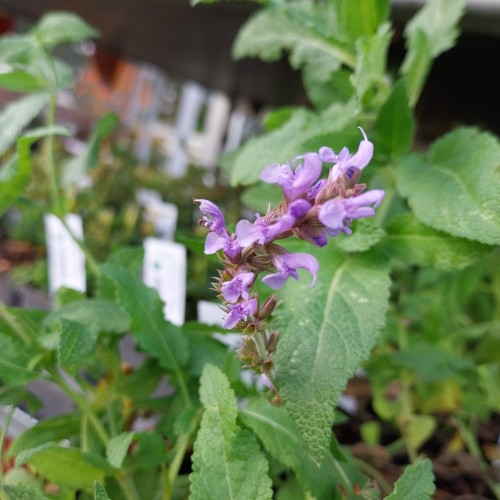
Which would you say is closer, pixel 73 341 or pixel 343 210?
pixel 343 210

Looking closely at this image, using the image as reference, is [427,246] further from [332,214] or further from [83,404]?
[83,404]

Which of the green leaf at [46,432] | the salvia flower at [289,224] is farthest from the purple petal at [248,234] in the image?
the green leaf at [46,432]

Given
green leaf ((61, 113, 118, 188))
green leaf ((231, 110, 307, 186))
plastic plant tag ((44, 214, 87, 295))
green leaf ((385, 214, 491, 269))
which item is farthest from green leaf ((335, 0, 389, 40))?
plastic plant tag ((44, 214, 87, 295))

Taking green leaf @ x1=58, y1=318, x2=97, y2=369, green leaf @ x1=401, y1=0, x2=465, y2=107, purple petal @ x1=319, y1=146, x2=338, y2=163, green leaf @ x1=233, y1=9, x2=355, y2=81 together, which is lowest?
green leaf @ x1=58, y1=318, x2=97, y2=369

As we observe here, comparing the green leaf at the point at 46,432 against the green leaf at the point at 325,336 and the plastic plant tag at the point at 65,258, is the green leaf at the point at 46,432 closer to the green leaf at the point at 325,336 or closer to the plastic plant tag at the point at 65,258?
the green leaf at the point at 325,336

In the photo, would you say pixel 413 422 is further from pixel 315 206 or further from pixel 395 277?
pixel 315 206

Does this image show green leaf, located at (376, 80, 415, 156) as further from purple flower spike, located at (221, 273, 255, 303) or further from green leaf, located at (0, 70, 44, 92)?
green leaf, located at (0, 70, 44, 92)

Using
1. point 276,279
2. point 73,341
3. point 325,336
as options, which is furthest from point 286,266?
point 73,341
